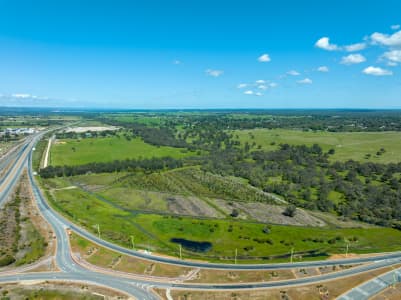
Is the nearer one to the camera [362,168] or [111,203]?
[111,203]

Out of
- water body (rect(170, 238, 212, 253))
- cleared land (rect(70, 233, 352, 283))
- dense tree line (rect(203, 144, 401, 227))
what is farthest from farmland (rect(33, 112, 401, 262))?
cleared land (rect(70, 233, 352, 283))

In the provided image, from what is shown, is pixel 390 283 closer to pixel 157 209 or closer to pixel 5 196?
pixel 157 209

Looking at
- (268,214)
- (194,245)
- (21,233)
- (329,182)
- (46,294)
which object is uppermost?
(329,182)

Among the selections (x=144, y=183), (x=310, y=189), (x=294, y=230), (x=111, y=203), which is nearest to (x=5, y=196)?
(x=111, y=203)

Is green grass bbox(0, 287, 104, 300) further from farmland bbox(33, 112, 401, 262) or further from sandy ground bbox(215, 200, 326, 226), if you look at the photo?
sandy ground bbox(215, 200, 326, 226)

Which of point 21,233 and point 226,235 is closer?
point 21,233

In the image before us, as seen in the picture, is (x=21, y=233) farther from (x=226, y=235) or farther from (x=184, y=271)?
(x=226, y=235)

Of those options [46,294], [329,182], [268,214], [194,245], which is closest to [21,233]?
[46,294]
